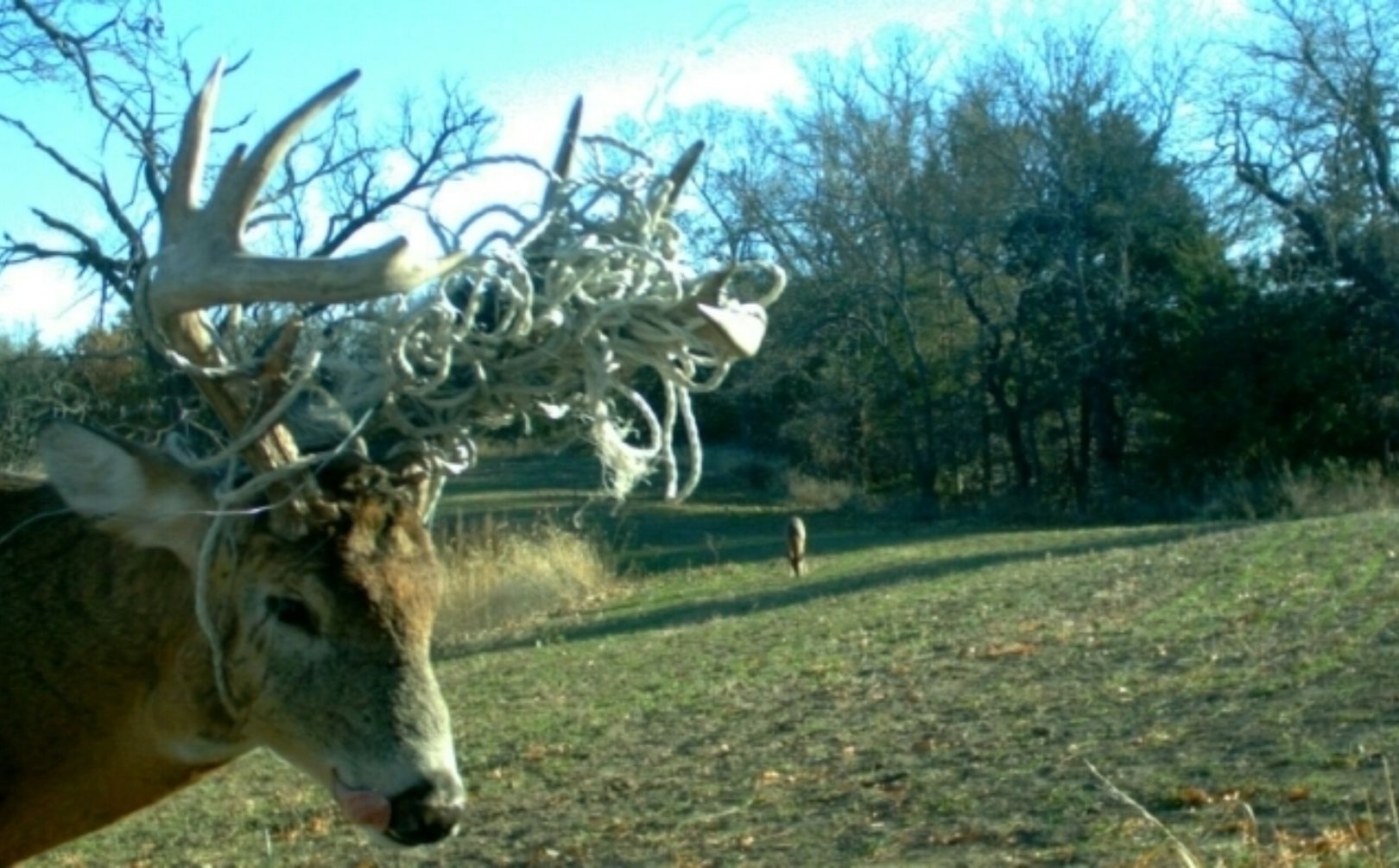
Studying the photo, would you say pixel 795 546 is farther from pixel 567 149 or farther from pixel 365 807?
pixel 365 807

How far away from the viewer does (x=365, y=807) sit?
3.86 metres

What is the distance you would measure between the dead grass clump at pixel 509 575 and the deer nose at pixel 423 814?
15.5m

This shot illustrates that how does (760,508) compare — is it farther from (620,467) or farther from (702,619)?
(620,467)

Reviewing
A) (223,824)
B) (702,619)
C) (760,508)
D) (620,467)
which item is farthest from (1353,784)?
(760,508)

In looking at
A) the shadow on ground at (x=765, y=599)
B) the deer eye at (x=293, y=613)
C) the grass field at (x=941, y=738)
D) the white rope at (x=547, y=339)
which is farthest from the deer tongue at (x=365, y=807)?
the shadow on ground at (x=765, y=599)

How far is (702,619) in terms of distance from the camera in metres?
18.1

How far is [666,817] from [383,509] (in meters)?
3.95

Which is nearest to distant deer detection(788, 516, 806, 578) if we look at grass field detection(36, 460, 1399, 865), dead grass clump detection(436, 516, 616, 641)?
dead grass clump detection(436, 516, 616, 641)

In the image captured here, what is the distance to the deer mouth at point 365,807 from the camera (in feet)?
12.5

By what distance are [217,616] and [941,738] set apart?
537 centimetres

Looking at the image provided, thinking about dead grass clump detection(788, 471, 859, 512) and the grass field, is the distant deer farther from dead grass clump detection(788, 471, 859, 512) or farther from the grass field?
dead grass clump detection(788, 471, 859, 512)

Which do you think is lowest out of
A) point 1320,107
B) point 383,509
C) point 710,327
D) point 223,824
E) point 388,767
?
point 223,824

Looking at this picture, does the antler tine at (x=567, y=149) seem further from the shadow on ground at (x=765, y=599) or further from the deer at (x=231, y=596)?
the shadow on ground at (x=765, y=599)

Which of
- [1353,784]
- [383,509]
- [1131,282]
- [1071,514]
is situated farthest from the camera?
[1131,282]
